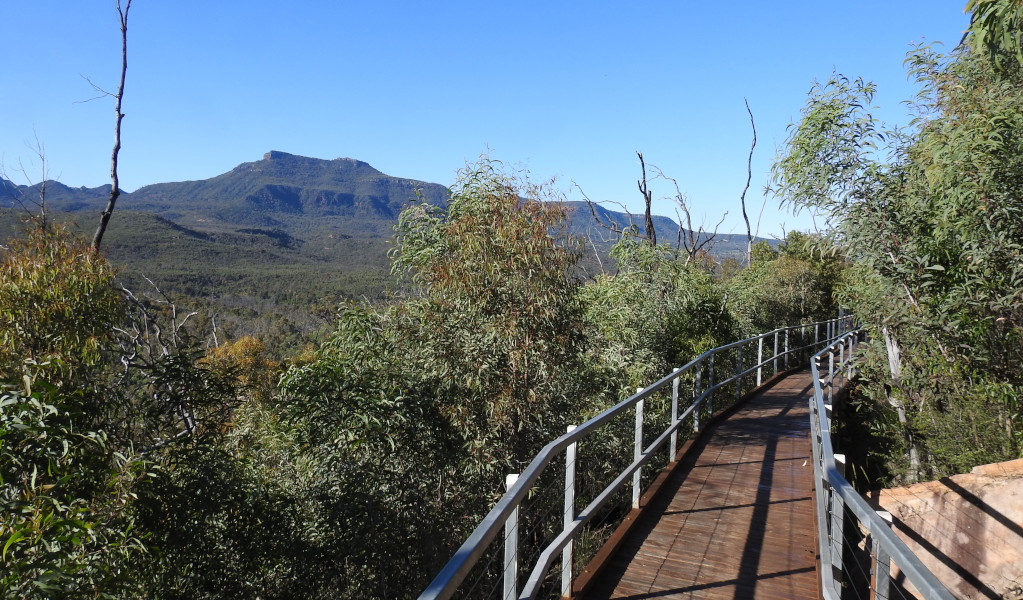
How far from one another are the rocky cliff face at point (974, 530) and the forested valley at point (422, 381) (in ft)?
5.25

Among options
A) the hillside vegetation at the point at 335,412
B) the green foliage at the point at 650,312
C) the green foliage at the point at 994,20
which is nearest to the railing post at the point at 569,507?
the green foliage at the point at 994,20

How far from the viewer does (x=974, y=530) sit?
17.2 ft

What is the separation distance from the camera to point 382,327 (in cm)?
989

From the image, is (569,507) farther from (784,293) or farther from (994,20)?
(784,293)

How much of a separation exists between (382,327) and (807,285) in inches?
876

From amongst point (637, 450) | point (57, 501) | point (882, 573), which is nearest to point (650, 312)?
point (637, 450)

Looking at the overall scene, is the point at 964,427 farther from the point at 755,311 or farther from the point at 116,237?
the point at 116,237

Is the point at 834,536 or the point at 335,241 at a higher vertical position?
the point at 335,241

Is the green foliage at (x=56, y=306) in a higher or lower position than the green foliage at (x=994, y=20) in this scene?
lower

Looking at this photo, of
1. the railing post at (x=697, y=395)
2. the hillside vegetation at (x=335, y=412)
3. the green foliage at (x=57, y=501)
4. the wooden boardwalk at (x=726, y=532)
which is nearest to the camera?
the wooden boardwalk at (x=726, y=532)

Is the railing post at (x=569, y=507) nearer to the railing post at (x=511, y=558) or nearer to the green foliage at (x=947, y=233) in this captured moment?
the railing post at (x=511, y=558)

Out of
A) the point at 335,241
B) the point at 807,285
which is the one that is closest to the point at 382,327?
the point at 807,285

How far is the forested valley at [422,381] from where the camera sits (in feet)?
19.3

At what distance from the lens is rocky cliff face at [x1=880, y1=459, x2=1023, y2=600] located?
4949mm
